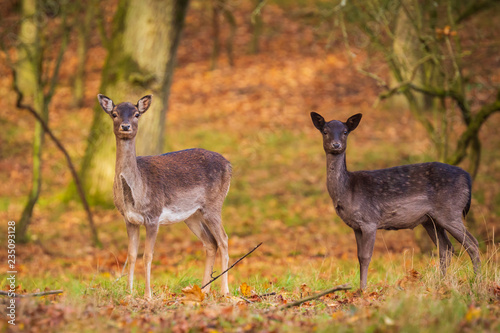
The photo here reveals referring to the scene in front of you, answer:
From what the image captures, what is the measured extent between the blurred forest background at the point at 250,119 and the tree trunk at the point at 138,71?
29mm

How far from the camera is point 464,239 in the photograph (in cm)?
672

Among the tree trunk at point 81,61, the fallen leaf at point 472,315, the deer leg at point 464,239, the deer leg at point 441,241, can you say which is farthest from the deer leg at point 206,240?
the tree trunk at point 81,61

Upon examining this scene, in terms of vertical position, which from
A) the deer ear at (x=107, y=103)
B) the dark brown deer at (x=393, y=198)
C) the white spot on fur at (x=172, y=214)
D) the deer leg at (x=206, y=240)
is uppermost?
the deer ear at (x=107, y=103)

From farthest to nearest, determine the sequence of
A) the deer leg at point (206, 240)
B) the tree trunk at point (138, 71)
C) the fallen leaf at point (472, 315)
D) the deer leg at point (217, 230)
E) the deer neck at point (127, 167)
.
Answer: the tree trunk at point (138, 71) < the deer leg at point (206, 240) < the deer leg at point (217, 230) < the deer neck at point (127, 167) < the fallen leaf at point (472, 315)

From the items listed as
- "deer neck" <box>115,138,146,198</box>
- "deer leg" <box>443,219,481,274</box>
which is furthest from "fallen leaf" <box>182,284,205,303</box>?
"deer leg" <box>443,219,481,274</box>

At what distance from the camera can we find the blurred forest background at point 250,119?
9891 mm

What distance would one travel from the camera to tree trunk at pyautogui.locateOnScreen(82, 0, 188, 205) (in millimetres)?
12164

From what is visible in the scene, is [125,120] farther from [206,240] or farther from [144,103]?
[206,240]

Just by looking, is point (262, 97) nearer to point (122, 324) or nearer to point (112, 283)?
point (112, 283)

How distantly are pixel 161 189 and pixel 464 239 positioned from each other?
3420 millimetres

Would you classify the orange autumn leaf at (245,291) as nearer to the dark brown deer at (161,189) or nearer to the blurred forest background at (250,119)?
the dark brown deer at (161,189)

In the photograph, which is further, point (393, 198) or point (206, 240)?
point (206, 240)

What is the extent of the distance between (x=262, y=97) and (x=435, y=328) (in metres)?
16.2

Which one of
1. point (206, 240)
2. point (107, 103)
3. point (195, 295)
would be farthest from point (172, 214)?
point (107, 103)
